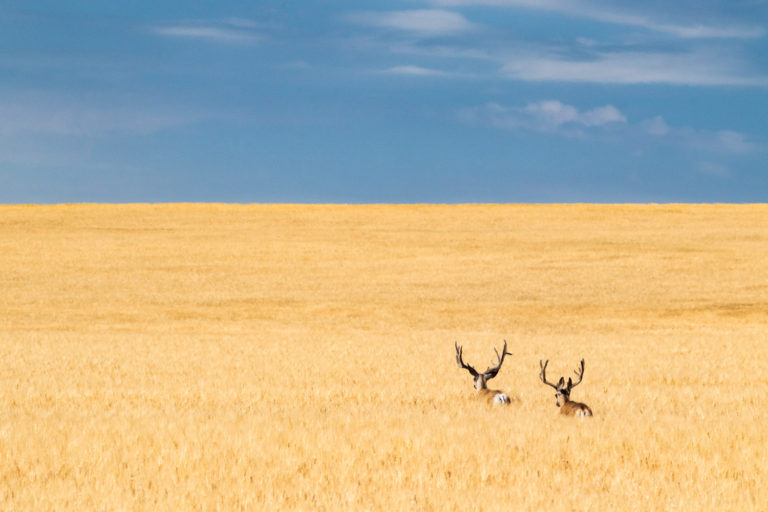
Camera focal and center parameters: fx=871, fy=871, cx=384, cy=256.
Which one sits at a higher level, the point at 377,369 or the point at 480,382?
the point at 480,382

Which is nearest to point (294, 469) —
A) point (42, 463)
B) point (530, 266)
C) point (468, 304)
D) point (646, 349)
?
point (42, 463)

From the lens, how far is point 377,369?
17672 mm

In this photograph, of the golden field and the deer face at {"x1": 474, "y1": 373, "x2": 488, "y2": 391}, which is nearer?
the golden field

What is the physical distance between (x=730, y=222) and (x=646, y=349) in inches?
1786

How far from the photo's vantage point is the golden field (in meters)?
7.12

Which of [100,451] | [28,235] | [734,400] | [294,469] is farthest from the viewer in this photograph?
[28,235]

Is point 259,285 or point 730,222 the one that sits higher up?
point 730,222

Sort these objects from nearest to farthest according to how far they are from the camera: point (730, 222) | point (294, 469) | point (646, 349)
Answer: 1. point (294, 469)
2. point (646, 349)
3. point (730, 222)

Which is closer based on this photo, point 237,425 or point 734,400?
point 237,425

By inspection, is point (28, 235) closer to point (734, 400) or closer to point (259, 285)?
point (259, 285)

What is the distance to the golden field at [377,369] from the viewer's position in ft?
23.4

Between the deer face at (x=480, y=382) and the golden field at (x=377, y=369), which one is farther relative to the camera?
the deer face at (x=480, y=382)

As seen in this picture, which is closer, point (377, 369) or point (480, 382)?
point (480, 382)

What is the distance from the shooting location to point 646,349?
22141mm
